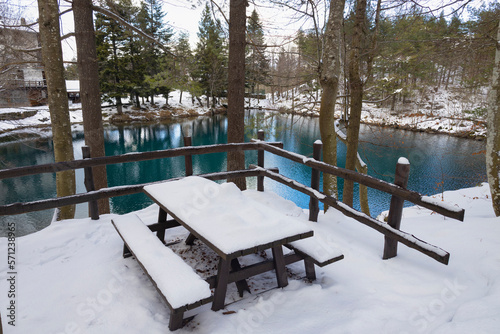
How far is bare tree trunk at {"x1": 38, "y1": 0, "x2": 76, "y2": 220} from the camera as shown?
5383 mm

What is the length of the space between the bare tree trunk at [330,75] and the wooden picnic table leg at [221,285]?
4743 mm

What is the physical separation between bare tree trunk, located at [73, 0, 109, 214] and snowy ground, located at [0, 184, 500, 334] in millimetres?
2858

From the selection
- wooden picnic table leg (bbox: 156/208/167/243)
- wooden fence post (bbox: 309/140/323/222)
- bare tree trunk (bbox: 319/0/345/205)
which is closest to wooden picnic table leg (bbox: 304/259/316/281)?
wooden fence post (bbox: 309/140/323/222)

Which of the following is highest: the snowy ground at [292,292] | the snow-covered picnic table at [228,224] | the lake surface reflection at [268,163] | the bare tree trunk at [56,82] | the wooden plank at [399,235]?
the bare tree trunk at [56,82]

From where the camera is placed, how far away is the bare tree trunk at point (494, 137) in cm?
425

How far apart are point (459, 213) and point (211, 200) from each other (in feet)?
7.70

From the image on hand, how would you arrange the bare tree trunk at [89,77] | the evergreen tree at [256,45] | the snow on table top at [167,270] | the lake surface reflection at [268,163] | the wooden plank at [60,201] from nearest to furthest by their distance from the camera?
the snow on table top at [167,270], the wooden plank at [60,201], the bare tree trunk at [89,77], the evergreen tree at [256,45], the lake surface reflection at [268,163]

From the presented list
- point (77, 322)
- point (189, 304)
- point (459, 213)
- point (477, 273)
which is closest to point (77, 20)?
point (77, 322)

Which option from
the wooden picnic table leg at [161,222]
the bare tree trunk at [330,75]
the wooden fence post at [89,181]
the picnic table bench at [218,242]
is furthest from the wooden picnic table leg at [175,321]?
the bare tree trunk at [330,75]

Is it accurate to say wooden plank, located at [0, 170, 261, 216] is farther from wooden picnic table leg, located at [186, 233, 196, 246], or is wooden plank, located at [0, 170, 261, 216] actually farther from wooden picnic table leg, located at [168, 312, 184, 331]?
wooden picnic table leg, located at [168, 312, 184, 331]

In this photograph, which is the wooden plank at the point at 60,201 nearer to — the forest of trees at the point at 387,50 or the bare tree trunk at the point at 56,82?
the bare tree trunk at the point at 56,82

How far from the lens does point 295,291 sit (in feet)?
9.26

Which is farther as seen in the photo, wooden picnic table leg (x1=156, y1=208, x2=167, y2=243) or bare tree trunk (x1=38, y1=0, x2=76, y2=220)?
bare tree trunk (x1=38, y1=0, x2=76, y2=220)

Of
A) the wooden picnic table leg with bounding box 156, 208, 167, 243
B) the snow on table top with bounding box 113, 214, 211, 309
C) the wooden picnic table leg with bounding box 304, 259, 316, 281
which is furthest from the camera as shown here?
the wooden picnic table leg with bounding box 156, 208, 167, 243
